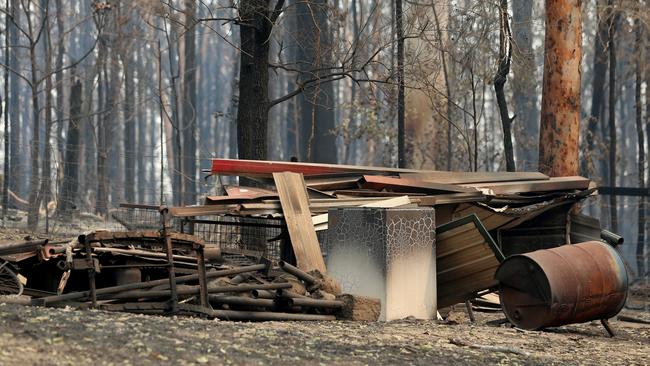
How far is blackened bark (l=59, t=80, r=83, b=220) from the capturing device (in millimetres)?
22625

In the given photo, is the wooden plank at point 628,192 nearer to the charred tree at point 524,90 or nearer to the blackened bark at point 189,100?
the charred tree at point 524,90

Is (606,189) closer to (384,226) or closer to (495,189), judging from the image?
(495,189)

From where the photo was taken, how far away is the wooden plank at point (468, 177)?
1333cm

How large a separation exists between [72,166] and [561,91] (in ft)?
47.2

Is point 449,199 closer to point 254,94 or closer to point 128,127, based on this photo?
point 254,94

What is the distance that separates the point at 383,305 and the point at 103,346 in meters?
4.39

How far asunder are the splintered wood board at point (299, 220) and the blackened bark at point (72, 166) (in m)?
9.95

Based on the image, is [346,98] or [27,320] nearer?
[27,320]

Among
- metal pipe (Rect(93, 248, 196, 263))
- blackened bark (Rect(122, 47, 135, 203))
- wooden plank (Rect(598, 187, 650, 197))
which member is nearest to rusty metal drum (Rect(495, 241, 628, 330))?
metal pipe (Rect(93, 248, 196, 263))

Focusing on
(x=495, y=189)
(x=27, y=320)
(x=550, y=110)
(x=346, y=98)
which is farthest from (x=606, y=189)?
(x=346, y=98)

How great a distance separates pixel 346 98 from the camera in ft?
228

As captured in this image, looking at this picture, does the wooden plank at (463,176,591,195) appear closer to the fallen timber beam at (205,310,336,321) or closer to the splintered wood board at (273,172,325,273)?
the splintered wood board at (273,172,325,273)

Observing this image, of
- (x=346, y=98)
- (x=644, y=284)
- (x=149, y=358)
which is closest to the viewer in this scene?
(x=149, y=358)

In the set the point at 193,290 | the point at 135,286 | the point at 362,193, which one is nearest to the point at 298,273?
the point at 193,290
